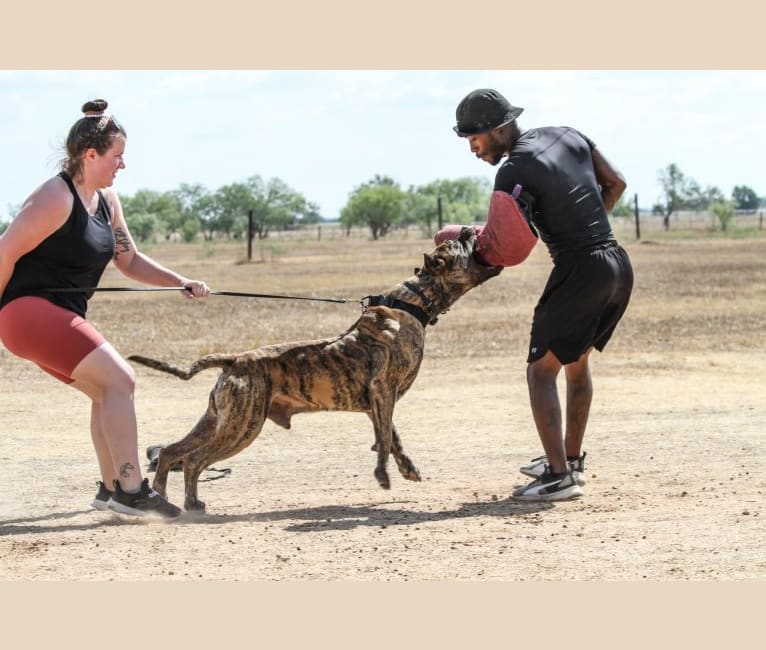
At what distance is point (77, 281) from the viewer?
7.41m

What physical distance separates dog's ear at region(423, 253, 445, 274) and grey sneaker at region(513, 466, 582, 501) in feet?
4.86

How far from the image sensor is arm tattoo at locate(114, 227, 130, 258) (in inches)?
313

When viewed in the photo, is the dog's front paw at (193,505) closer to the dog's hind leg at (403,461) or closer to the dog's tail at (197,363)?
the dog's tail at (197,363)


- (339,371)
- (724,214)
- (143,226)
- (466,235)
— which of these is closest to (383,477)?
(339,371)

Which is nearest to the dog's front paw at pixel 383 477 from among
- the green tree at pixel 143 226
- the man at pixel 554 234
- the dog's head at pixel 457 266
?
the man at pixel 554 234

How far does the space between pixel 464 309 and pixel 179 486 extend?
15.1 meters

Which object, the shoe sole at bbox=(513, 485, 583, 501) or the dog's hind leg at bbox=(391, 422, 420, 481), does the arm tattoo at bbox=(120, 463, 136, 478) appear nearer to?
the dog's hind leg at bbox=(391, 422, 420, 481)

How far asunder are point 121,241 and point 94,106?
963 millimetres

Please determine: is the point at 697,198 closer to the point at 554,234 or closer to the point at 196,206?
the point at 196,206

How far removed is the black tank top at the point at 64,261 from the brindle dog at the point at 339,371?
66 centimetres

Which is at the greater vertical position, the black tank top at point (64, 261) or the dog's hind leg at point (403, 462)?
the black tank top at point (64, 261)

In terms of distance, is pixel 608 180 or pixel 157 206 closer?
pixel 608 180

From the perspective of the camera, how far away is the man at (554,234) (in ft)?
24.6

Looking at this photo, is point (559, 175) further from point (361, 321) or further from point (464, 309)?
point (464, 309)
